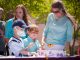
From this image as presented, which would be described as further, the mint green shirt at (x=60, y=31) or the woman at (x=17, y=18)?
the woman at (x=17, y=18)

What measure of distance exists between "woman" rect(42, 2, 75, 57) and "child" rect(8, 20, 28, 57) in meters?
0.44

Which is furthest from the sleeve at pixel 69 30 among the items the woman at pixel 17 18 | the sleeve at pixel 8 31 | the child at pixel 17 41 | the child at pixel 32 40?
the sleeve at pixel 8 31

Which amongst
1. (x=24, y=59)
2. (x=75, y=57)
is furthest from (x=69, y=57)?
(x=24, y=59)

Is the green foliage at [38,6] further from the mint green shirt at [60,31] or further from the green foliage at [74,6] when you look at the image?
the mint green shirt at [60,31]

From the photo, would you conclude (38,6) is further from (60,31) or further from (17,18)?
(60,31)

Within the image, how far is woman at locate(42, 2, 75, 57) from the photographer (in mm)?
5980

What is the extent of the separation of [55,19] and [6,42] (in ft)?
3.84

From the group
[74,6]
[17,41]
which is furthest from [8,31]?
[74,6]

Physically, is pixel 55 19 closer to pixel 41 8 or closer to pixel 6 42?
pixel 6 42

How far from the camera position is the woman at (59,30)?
5980 mm

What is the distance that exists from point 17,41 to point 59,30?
75cm

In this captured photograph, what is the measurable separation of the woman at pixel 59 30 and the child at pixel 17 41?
17.1 inches

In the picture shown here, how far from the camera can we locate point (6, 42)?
6746 mm

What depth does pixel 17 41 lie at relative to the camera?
19.6 ft
